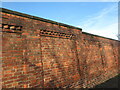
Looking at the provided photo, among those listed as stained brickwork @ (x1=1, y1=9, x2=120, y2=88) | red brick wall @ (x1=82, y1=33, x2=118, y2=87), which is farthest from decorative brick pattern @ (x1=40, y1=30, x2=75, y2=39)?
red brick wall @ (x1=82, y1=33, x2=118, y2=87)

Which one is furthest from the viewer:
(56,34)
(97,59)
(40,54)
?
(97,59)

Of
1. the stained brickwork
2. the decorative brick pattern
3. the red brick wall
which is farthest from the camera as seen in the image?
the red brick wall

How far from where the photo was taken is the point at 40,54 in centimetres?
304

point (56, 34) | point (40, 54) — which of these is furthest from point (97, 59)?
point (40, 54)

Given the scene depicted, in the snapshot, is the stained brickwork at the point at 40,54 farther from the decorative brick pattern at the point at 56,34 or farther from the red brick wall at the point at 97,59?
the red brick wall at the point at 97,59

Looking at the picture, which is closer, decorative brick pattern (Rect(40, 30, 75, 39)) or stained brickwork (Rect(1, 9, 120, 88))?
stained brickwork (Rect(1, 9, 120, 88))

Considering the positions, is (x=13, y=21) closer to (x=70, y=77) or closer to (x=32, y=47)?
(x=32, y=47)

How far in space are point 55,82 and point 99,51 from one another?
473 cm

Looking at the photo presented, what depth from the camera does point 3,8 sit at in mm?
2547

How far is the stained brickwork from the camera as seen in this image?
247cm

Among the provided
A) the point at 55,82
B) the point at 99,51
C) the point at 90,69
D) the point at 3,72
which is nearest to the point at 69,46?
the point at 55,82

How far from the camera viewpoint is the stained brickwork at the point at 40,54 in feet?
8.10

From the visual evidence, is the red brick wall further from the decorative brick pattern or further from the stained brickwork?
the decorative brick pattern

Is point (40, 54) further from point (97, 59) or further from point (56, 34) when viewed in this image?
point (97, 59)
